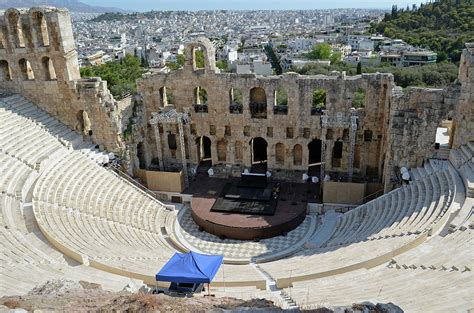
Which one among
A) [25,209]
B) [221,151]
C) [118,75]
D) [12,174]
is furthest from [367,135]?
[118,75]

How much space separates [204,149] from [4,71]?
1525 centimetres

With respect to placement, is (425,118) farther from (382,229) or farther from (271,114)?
(271,114)

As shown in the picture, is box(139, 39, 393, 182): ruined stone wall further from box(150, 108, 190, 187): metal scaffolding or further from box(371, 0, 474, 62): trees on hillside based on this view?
box(371, 0, 474, 62): trees on hillside

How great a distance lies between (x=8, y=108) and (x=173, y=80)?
429 inches

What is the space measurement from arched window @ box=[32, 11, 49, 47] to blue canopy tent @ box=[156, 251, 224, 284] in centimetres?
1942

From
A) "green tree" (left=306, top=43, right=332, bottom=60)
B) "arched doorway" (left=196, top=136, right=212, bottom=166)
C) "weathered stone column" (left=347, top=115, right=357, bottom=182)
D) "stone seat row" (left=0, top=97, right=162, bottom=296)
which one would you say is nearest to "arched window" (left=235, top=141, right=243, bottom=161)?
"arched doorway" (left=196, top=136, right=212, bottom=166)

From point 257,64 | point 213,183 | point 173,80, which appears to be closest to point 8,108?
point 173,80

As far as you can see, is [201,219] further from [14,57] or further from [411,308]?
[14,57]

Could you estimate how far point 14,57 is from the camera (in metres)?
27.9

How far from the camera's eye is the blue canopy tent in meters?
14.8

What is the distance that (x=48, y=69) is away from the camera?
28.8 m

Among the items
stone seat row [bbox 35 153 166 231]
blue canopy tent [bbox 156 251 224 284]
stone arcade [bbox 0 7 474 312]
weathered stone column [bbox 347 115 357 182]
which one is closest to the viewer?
blue canopy tent [bbox 156 251 224 284]

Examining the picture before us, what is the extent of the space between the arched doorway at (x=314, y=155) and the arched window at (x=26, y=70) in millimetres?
20548

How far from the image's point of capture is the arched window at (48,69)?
2821 centimetres
